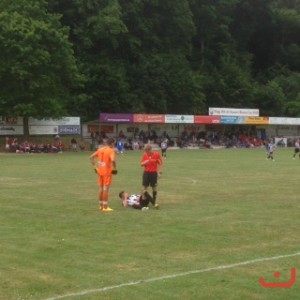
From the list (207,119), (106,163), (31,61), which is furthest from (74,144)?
(106,163)

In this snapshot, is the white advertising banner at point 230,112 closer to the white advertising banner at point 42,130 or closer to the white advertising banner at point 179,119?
the white advertising banner at point 179,119

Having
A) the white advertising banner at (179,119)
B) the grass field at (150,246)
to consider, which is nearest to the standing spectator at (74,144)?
the white advertising banner at (179,119)

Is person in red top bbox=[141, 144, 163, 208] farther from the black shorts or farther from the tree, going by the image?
Result: the tree

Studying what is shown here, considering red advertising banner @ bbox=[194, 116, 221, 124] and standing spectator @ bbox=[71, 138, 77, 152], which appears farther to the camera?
red advertising banner @ bbox=[194, 116, 221, 124]

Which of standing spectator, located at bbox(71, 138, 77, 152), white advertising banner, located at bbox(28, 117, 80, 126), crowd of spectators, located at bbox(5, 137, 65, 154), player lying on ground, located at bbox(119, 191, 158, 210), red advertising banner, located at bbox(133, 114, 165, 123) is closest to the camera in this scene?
player lying on ground, located at bbox(119, 191, 158, 210)

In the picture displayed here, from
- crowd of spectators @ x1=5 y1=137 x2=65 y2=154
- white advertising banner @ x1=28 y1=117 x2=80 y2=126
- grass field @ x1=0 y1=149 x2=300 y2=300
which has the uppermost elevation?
white advertising banner @ x1=28 y1=117 x2=80 y2=126

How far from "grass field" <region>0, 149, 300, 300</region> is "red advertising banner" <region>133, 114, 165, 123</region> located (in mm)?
41952

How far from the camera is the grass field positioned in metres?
6.92

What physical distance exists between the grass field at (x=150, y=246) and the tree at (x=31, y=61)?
3159cm

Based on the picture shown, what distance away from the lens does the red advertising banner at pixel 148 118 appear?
2344 inches

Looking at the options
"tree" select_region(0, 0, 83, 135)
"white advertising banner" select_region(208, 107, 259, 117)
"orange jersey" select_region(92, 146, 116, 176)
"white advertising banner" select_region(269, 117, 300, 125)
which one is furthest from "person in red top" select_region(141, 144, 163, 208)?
"white advertising banner" select_region(269, 117, 300, 125)

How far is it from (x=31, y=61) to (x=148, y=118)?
16.7 meters

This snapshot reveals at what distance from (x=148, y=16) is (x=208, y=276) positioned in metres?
70.8

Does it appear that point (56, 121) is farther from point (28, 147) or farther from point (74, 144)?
point (28, 147)
